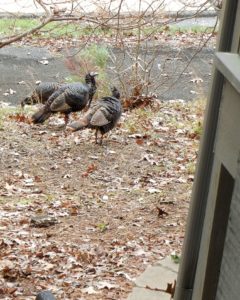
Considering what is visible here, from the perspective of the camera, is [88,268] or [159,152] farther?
[159,152]

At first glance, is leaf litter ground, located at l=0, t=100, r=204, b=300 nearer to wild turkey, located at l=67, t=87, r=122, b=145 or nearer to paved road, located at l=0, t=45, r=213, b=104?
Result: wild turkey, located at l=67, t=87, r=122, b=145

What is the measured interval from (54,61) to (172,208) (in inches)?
309

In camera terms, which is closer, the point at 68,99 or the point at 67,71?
the point at 68,99

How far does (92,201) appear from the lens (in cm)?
677

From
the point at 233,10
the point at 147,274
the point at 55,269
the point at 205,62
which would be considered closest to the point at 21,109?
the point at 205,62

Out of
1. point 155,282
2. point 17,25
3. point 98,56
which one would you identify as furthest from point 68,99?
point 17,25

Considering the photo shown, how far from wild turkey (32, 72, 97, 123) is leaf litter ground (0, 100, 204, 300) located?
280 millimetres

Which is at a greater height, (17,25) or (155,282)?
(155,282)

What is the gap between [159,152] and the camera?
832cm

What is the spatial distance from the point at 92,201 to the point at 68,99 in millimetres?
2549

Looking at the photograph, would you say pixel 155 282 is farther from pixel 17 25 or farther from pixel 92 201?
pixel 17 25

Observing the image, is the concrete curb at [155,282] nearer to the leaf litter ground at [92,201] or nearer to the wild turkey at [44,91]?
the leaf litter ground at [92,201]

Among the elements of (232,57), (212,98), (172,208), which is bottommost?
(172,208)

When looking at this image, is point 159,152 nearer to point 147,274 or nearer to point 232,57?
point 147,274
